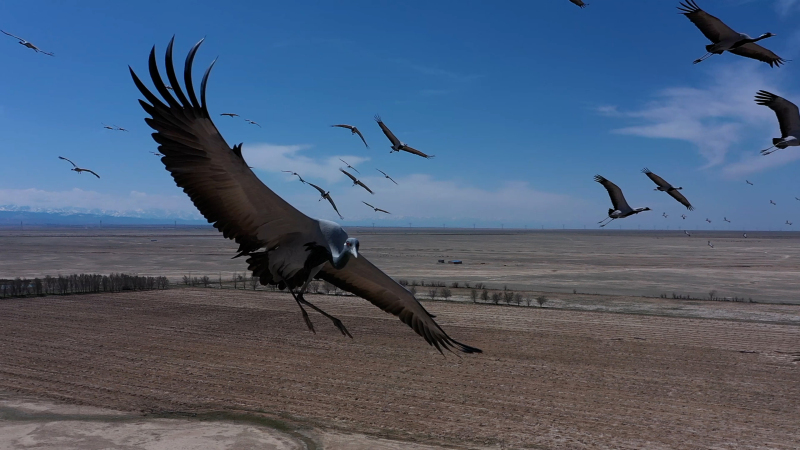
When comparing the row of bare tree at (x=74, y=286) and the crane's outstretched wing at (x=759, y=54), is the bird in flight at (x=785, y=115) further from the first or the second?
the row of bare tree at (x=74, y=286)

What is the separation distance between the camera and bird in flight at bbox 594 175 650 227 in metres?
7.21

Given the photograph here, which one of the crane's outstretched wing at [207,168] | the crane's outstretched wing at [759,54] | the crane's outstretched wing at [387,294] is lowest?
the crane's outstretched wing at [387,294]

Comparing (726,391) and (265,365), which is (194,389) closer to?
(265,365)

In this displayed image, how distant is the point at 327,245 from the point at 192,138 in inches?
45.0

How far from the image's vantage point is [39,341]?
83.8ft

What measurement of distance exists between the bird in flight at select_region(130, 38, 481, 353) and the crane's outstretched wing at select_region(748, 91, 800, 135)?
372 cm

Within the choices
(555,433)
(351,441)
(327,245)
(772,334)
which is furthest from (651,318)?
(327,245)

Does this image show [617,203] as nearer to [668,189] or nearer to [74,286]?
[668,189]

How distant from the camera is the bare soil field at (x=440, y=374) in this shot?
15.9 metres

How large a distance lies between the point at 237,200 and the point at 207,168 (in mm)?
326

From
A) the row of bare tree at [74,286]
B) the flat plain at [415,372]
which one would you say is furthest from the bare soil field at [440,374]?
the row of bare tree at [74,286]

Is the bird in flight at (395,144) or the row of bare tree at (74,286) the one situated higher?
the bird in flight at (395,144)

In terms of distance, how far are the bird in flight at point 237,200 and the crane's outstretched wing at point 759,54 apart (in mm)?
3798

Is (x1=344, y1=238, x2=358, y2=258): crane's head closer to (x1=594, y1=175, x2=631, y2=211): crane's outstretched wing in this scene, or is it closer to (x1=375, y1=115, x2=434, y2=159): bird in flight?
(x1=375, y1=115, x2=434, y2=159): bird in flight
